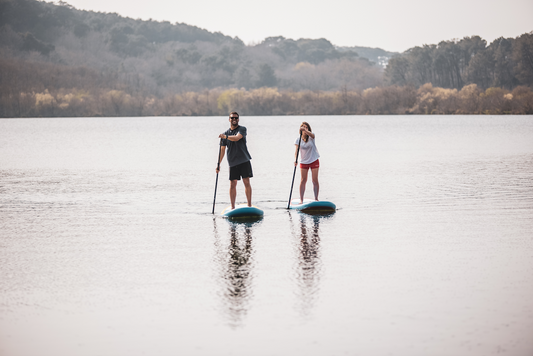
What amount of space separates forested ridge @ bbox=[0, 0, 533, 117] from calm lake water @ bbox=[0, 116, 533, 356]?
293 feet

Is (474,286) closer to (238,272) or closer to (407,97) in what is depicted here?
(238,272)

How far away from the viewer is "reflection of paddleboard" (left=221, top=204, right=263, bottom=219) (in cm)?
1363

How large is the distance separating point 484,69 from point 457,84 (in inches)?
514

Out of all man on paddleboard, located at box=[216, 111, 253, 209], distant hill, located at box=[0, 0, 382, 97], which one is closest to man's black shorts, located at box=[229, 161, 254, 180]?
man on paddleboard, located at box=[216, 111, 253, 209]

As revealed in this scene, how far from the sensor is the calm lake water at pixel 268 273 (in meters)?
6.54

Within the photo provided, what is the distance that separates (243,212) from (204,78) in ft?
547

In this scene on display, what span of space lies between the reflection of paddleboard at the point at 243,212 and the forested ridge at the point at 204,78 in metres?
90.6

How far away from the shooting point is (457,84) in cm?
14825

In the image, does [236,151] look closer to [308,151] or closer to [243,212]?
[243,212]

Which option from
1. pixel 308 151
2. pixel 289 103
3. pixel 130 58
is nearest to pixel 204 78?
pixel 130 58

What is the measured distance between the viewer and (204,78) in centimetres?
17762

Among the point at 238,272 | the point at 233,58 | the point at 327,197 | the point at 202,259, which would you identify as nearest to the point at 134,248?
the point at 202,259

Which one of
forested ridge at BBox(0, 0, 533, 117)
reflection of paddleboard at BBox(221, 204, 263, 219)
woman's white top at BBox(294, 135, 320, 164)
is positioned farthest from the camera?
forested ridge at BBox(0, 0, 533, 117)

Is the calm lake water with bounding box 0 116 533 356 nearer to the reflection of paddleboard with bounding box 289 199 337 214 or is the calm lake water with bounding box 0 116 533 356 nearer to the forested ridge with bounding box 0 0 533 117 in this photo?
the reflection of paddleboard with bounding box 289 199 337 214
